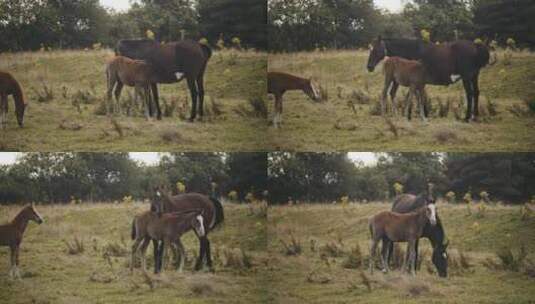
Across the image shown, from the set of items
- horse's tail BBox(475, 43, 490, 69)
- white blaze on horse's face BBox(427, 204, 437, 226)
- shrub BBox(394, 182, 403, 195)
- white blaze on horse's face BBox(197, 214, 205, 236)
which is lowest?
white blaze on horse's face BBox(197, 214, 205, 236)

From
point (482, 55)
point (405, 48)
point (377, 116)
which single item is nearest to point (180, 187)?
point (377, 116)

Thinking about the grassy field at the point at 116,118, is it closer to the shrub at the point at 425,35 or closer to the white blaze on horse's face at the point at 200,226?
the white blaze on horse's face at the point at 200,226

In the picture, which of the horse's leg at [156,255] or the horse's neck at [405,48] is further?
the horse's neck at [405,48]

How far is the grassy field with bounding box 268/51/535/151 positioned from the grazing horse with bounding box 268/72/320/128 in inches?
1.8

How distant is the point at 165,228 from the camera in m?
5.85

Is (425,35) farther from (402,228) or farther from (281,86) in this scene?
(402,228)

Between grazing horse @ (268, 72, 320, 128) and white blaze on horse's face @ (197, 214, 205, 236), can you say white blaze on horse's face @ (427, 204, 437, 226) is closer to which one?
grazing horse @ (268, 72, 320, 128)

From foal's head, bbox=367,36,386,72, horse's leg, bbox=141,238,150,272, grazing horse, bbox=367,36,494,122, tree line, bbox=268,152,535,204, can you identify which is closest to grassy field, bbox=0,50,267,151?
tree line, bbox=268,152,535,204

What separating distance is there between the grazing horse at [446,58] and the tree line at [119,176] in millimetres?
1162

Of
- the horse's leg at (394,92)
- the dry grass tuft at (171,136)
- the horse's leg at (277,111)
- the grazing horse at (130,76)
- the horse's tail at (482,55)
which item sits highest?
the horse's tail at (482,55)

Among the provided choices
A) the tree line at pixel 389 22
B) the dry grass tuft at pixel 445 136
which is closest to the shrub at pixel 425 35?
the tree line at pixel 389 22

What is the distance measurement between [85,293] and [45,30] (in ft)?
6.11

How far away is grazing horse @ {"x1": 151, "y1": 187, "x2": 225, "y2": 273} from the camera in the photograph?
5.86 metres

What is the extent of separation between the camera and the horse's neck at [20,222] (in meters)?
5.71
